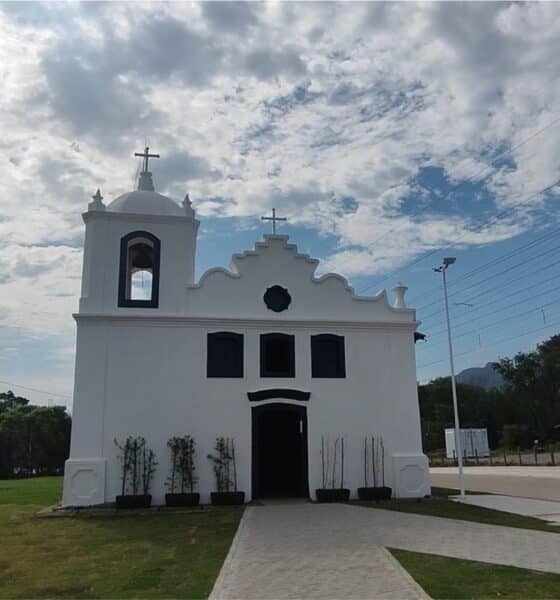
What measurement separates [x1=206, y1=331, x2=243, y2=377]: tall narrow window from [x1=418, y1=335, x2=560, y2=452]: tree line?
46.1 metres

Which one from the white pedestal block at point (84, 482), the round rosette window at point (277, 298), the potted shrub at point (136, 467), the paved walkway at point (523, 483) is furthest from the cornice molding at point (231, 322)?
the paved walkway at point (523, 483)

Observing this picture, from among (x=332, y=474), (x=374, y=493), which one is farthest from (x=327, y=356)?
(x=374, y=493)

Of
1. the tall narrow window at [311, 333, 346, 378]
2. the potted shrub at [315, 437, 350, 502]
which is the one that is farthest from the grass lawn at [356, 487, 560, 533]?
the tall narrow window at [311, 333, 346, 378]

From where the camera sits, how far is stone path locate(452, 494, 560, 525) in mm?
13570

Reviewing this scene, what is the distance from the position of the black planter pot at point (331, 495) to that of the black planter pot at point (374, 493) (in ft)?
1.37

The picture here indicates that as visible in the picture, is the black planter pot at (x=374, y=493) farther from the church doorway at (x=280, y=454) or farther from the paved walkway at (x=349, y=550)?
the paved walkway at (x=349, y=550)

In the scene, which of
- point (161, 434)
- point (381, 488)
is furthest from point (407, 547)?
point (161, 434)

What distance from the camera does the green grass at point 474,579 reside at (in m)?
6.80

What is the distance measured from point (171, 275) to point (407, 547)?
10.2 metres

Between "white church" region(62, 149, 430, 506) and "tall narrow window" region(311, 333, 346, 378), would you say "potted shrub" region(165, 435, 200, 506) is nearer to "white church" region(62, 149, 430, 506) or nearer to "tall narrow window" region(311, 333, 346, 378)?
"white church" region(62, 149, 430, 506)

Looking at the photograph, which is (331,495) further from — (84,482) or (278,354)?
(84,482)

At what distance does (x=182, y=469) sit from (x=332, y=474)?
4.08m

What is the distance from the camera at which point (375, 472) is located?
55.1ft

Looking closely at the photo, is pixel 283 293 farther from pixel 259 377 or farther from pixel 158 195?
pixel 158 195
